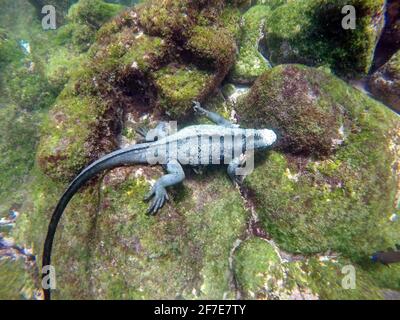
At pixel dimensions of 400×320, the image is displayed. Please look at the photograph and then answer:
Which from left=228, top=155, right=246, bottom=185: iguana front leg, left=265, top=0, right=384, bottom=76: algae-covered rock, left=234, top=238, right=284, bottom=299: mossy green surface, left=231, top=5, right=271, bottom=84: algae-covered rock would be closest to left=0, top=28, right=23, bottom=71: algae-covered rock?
left=231, top=5, right=271, bottom=84: algae-covered rock

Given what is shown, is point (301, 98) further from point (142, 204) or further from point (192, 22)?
point (142, 204)

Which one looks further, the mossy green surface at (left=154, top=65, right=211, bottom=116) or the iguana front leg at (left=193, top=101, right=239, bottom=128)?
the iguana front leg at (left=193, top=101, right=239, bottom=128)

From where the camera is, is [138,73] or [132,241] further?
[138,73]

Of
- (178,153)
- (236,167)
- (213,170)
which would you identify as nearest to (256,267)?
(236,167)

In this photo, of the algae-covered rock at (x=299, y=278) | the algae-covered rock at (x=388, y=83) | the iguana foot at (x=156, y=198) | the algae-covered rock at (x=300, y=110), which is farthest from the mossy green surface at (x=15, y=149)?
the algae-covered rock at (x=388, y=83)

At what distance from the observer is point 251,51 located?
8031 millimetres

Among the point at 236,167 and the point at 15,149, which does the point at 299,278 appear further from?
the point at 15,149

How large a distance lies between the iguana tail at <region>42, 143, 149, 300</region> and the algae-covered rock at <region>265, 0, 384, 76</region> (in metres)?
5.33

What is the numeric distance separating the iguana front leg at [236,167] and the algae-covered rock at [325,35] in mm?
3438

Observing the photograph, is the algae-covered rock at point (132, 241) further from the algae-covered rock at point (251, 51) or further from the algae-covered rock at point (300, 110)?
the algae-covered rock at point (251, 51)

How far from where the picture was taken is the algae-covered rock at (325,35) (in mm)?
5859

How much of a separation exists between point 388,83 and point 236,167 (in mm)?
4855

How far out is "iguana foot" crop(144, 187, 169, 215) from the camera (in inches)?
209

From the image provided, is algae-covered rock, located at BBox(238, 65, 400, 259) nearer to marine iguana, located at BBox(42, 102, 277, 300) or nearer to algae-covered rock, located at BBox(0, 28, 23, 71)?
marine iguana, located at BBox(42, 102, 277, 300)
